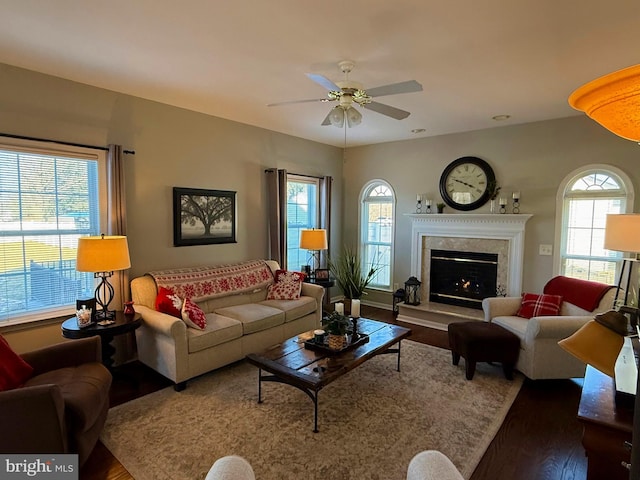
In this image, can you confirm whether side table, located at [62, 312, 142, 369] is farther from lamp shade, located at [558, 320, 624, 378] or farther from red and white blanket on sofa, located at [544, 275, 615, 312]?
red and white blanket on sofa, located at [544, 275, 615, 312]

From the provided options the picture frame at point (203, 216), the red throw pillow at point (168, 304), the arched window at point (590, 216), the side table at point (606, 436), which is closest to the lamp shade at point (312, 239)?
the picture frame at point (203, 216)

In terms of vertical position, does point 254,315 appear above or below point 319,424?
above

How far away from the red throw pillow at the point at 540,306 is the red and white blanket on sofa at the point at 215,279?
121 inches

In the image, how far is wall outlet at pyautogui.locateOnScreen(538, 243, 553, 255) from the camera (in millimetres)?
4566

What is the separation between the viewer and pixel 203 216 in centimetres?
445

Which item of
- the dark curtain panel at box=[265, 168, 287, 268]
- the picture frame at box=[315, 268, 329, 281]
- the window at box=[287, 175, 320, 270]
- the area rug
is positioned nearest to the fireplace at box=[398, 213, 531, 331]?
the picture frame at box=[315, 268, 329, 281]

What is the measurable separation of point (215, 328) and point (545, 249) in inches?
166

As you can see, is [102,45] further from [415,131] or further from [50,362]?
[415,131]

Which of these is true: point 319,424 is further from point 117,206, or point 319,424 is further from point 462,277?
point 462,277

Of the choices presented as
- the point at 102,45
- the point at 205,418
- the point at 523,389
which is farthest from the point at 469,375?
the point at 102,45

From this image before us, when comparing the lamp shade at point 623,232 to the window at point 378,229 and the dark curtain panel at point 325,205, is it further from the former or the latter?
the dark curtain panel at point 325,205

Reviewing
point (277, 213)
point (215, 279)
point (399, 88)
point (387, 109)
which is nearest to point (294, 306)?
point (215, 279)

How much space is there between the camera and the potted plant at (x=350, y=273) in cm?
592

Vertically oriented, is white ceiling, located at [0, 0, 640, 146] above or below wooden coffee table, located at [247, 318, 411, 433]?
above
